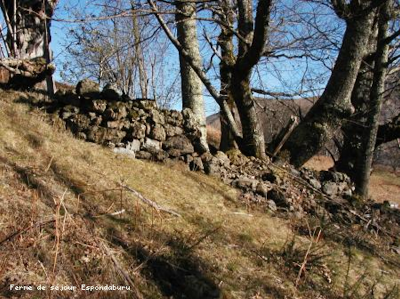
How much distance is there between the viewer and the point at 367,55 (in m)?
7.99

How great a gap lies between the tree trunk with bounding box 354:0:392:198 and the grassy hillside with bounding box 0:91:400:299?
8.06ft

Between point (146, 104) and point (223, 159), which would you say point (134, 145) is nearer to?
point (146, 104)

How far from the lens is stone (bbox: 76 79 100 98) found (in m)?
6.10

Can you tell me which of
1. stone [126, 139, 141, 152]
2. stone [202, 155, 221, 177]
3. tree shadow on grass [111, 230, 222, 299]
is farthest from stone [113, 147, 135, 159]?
tree shadow on grass [111, 230, 222, 299]

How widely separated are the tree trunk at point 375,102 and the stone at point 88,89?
15.8 ft

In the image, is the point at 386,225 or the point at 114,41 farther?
the point at 114,41

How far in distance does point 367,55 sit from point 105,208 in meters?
6.38

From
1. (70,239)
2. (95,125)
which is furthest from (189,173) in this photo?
(70,239)

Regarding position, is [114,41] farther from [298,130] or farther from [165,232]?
[165,232]

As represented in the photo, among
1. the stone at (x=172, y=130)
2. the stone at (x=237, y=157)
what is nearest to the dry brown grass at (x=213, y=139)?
the stone at (x=237, y=157)

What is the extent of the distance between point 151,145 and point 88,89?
4.31 ft

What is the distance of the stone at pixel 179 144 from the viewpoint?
6070 millimetres

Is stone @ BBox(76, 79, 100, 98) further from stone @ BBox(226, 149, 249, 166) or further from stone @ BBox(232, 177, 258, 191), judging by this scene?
stone @ BBox(232, 177, 258, 191)

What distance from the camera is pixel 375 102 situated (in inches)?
298
